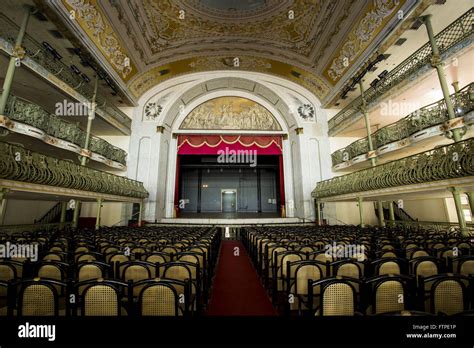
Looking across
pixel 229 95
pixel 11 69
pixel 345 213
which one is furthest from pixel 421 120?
pixel 11 69

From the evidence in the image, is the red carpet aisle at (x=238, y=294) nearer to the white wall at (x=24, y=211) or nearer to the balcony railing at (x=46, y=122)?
the balcony railing at (x=46, y=122)

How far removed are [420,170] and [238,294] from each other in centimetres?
725

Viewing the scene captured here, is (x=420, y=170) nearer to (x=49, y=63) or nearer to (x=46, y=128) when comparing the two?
(x=46, y=128)

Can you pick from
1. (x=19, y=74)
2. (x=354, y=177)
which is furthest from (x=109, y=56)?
(x=354, y=177)

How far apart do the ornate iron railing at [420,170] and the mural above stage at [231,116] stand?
8258 mm

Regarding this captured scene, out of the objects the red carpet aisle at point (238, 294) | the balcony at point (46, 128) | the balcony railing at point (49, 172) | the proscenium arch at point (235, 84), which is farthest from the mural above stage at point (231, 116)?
the red carpet aisle at point (238, 294)

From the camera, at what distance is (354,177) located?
11469 mm

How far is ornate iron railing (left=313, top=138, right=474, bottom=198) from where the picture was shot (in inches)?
234

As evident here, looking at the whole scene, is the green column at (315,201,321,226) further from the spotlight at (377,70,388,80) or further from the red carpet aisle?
the red carpet aisle

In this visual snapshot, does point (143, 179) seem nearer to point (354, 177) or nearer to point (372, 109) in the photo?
point (354, 177)

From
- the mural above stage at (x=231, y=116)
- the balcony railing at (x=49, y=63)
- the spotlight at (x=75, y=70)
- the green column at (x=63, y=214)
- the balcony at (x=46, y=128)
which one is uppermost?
the mural above stage at (x=231, y=116)

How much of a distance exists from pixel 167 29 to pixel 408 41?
12.2m

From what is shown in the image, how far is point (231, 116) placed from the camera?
1755 centimetres

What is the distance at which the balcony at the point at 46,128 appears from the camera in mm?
7445
